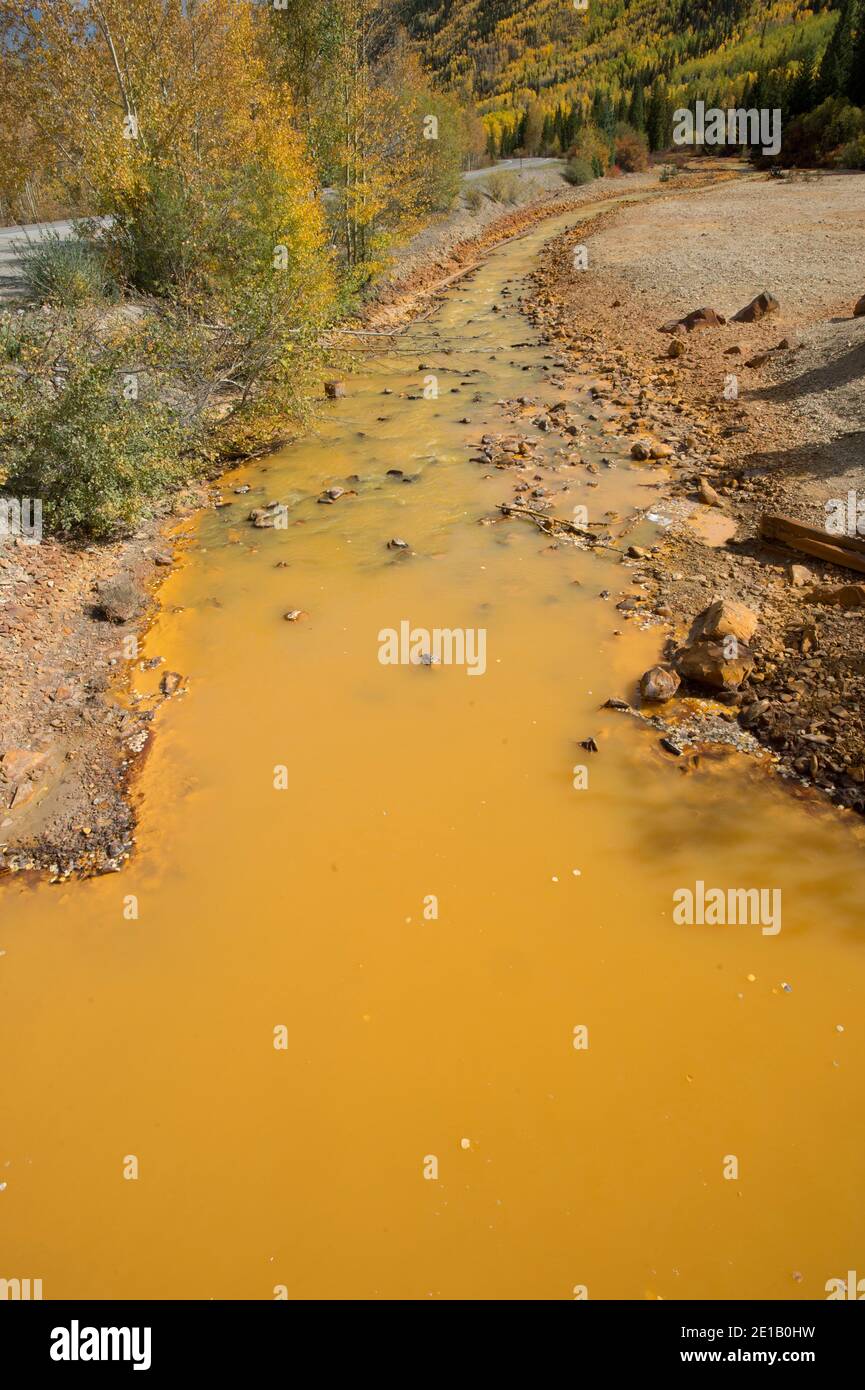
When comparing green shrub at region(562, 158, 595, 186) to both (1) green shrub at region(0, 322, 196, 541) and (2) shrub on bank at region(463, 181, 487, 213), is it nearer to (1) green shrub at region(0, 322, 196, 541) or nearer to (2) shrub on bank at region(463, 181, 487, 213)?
(2) shrub on bank at region(463, 181, 487, 213)

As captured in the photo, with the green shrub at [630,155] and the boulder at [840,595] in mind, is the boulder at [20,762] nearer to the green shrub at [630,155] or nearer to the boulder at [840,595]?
the boulder at [840,595]

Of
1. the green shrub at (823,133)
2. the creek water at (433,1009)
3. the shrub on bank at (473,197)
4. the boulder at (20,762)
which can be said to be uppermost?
the green shrub at (823,133)

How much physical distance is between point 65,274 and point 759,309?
1329 centimetres

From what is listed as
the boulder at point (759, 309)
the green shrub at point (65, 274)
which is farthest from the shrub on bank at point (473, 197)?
the green shrub at point (65, 274)

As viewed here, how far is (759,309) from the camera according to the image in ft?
50.1

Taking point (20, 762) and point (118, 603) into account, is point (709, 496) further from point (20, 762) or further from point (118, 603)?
point (20, 762)

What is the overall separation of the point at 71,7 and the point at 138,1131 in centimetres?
1827

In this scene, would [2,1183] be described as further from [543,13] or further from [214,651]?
[543,13]

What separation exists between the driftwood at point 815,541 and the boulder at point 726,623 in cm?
142

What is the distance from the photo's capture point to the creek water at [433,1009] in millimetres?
3547

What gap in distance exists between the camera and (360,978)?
4684mm

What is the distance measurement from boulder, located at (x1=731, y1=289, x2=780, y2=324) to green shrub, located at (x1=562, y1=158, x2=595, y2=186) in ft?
113

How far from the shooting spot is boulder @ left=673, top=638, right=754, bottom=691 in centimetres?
652

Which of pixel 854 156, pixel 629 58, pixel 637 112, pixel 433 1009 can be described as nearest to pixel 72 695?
pixel 433 1009
